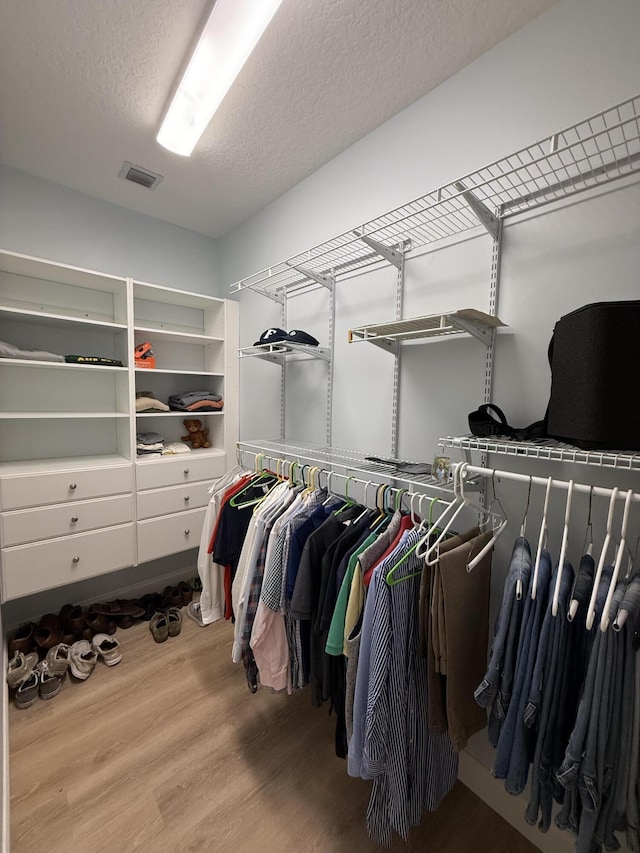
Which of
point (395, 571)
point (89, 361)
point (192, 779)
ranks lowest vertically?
point (192, 779)

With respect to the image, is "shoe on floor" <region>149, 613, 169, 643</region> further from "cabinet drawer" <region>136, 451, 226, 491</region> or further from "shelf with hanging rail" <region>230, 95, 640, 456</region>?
"shelf with hanging rail" <region>230, 95, 640, 456</region>

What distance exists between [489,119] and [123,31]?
1.36 m

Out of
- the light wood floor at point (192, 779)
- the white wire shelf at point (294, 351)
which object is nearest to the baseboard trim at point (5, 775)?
the light wood floor at point (192, 779)

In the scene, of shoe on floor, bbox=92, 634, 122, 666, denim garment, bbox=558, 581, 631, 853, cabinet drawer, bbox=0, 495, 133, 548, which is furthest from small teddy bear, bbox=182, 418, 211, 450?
denim garment, bbox=558, 581, 631, 853

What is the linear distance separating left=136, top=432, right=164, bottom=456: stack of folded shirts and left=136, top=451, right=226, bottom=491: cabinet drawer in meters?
0.11

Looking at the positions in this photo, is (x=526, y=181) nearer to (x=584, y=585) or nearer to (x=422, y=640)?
(x=584, y=585)

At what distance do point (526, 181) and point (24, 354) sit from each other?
2.45 meters

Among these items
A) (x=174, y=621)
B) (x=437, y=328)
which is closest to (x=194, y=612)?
(x=174, y=621)

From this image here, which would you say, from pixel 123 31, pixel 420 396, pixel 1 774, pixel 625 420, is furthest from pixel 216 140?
pixel 1 774

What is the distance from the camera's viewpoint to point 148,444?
2453 millimetres

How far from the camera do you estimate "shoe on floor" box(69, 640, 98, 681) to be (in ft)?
6.27

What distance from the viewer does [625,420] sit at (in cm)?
82

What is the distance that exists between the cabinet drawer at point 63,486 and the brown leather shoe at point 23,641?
77 cm

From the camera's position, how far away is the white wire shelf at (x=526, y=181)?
1.00 meters
